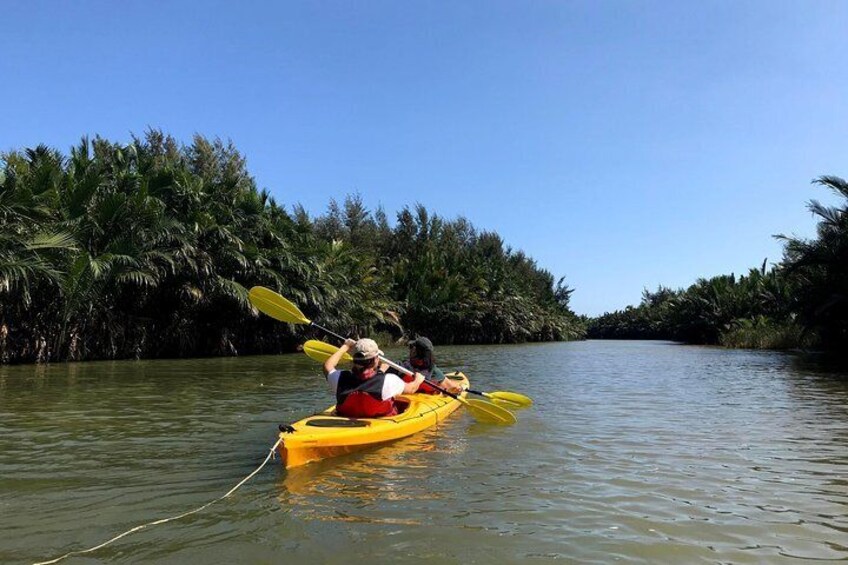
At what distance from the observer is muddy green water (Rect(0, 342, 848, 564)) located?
12.5 ft

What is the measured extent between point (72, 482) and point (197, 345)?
18284 millimetres

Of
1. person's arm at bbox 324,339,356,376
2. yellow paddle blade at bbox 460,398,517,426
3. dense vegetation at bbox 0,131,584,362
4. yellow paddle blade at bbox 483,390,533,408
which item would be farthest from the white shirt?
dense vegetation at bbox 0,131,584,362

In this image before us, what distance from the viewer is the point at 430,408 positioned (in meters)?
8.05

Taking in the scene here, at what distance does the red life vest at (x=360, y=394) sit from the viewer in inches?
262

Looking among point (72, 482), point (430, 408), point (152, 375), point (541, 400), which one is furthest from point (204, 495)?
point (152, 375)

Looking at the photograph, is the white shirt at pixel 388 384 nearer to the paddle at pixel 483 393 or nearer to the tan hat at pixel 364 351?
the tan hat at pixel 364 351

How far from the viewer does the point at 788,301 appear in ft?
90.6

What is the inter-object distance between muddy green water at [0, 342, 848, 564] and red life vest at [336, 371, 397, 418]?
0.46 metres

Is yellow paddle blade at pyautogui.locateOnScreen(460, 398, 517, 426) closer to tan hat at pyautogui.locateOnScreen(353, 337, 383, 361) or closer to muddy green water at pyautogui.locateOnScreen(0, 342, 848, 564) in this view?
muddy green water at pyautogui.locateOnScreen(0, 342, 848, 564)

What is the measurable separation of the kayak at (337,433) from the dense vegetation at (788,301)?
1869cm

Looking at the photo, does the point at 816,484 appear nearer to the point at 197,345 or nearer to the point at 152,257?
the point at 152,257

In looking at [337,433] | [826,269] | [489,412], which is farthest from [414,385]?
[826,269]

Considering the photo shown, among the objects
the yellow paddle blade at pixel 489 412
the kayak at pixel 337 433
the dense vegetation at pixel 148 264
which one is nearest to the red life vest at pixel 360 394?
the kayak at pixel 337 433

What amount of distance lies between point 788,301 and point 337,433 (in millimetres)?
27676
